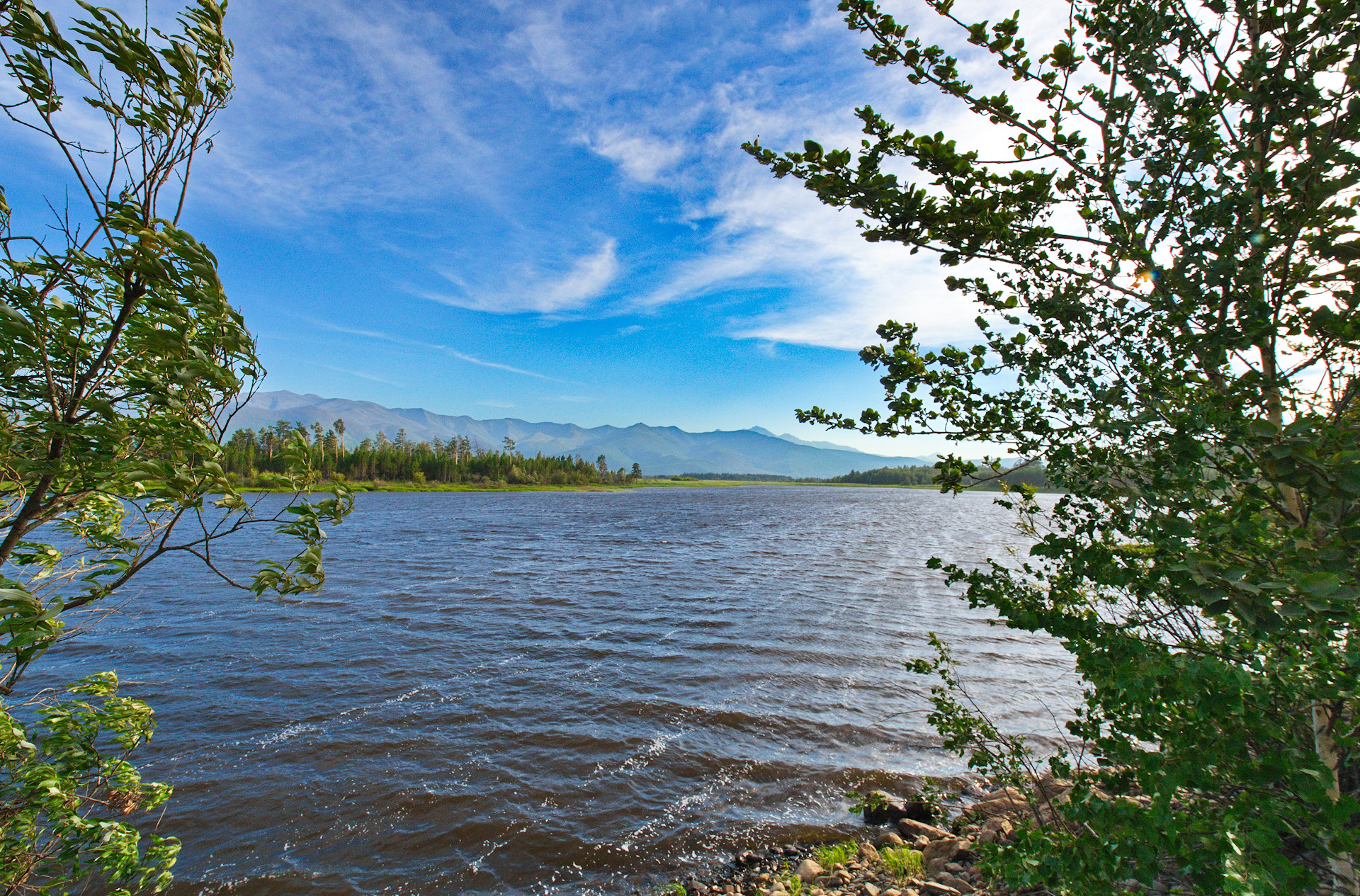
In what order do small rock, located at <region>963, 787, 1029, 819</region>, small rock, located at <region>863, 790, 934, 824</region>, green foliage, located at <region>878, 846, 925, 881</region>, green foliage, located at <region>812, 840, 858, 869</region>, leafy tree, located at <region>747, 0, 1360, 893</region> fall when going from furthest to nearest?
small rock, located at <region>863, 790, 934, 824</region>
small rock, located at <region>963, 787, 1029, 819</region>
green foliage, located at <region>812, 840, 858, 869</region>
green foliage, located at <region>878, 846, 925, 881</region>
leafy tree, located at <region>747, 0, 1360, 893</region>

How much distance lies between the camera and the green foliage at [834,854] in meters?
6.88

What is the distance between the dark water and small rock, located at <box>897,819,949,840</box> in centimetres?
84

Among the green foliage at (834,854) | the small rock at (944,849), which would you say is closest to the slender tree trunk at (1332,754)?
the small rock at (944,849)

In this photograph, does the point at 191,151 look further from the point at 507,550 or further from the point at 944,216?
the point at 507,550

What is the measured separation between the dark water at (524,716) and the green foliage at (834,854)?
650 millimetres

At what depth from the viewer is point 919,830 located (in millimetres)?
7570

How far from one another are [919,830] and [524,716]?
7475mm

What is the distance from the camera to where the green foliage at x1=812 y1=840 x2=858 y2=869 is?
271 inches

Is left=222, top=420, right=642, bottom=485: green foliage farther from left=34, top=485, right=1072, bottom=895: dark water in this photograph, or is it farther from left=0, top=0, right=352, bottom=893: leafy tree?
left=0, top=0, right=352, bottom=893: leafy tree

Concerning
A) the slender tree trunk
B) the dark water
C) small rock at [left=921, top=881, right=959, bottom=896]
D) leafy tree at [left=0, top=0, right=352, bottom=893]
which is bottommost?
the dark water

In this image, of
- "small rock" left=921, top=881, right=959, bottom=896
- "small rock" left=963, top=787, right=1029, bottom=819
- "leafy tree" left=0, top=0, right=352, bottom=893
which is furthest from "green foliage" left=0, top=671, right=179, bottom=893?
"small rock" left=963, top=787, right=1029, bottom=819

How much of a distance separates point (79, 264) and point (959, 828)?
33.3ft

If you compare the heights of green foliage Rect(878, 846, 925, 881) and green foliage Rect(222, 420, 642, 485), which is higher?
green foliage Rect(222, 420, 642, 485)

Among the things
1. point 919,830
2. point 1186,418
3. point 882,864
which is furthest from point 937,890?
point 1186,418
